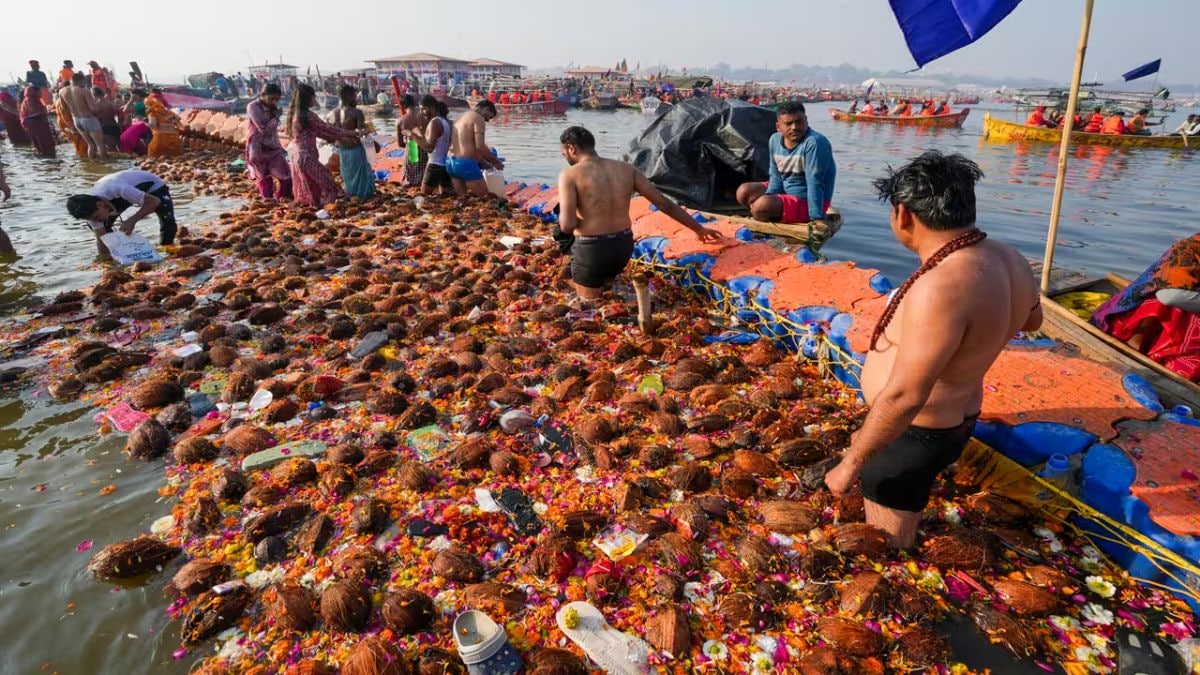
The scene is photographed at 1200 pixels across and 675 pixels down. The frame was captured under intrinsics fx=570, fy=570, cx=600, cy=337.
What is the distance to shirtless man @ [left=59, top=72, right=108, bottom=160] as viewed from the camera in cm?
1498

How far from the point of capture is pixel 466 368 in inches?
174

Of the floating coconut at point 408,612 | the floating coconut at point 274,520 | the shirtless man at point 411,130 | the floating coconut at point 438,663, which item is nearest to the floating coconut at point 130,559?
the floating coconut at point 274,520

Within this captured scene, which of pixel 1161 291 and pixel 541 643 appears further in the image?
pixel 1161 291

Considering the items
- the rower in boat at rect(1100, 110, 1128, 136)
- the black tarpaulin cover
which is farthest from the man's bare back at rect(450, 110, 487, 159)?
the rower in boat at rect(1100, 110, 1128, 136)

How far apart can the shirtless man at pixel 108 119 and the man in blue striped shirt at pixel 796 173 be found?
727 inches

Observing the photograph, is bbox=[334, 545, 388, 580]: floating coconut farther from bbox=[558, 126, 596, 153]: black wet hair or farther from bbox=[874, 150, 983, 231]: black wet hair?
bbox=[558, 126, 596, 153]: black wet hair

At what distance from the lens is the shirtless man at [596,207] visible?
5.12 meters

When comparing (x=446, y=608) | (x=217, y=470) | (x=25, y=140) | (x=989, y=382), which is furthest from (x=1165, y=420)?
(x=25, y=140)

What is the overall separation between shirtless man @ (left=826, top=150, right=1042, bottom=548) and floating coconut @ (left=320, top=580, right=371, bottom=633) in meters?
2.04

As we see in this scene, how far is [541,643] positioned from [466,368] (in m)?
2.46

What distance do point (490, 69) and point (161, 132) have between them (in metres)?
53.4

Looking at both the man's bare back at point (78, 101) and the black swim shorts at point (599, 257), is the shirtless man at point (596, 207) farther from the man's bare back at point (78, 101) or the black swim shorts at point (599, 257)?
the man's bare back at point (78, 101)

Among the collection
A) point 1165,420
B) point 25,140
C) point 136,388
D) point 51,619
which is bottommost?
point 51,619

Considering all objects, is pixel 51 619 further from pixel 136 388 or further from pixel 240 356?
pixel 240 356
